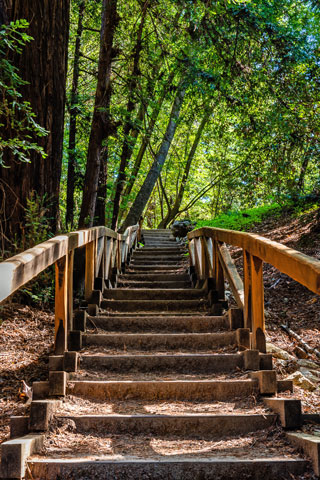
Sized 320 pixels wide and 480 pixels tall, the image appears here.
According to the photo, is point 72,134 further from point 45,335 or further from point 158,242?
point 158,242

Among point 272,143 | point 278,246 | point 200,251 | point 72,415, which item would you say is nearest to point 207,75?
point 272,143

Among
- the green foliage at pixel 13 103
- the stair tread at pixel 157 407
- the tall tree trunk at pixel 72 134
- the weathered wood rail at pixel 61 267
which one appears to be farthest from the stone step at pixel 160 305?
the tall tree trunk at pixel 72 134

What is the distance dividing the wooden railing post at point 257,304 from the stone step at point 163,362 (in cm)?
23

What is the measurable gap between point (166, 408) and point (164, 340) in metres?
1.13

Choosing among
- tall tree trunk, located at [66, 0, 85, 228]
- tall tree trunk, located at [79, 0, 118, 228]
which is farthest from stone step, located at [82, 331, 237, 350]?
tall tree trunk, located at [66, 0, 85, 228]

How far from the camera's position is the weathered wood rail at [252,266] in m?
2.49

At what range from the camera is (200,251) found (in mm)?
6609

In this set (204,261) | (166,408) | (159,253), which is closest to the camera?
(166,408)

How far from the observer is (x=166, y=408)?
10.2ft

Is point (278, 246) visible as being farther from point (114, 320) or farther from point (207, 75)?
point (207, 75)

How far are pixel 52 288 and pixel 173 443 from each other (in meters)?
3.34

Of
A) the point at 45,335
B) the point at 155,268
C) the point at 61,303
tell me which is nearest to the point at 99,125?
the point at 155,268

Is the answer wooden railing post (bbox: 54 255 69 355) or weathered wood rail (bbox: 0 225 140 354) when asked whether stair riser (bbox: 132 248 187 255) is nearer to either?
weathered wood rail (bbox: 0 225 140 354)

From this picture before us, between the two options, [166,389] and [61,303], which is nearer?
[166,389]
